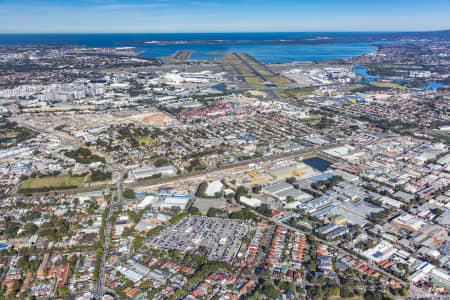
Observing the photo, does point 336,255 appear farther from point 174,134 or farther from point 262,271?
point 174,134

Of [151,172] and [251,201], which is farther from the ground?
[151,172]

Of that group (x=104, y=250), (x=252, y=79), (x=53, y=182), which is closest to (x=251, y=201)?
(x=104, y=250)

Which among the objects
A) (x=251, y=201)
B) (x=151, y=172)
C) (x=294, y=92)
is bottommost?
(x=251, y=201)

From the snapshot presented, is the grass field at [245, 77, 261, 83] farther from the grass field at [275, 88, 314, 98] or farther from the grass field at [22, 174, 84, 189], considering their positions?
the grass field at [22, 174, 84, 189]

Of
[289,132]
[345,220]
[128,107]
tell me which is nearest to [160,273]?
[345,220]

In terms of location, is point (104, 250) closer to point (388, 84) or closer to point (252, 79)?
point (252, 79)

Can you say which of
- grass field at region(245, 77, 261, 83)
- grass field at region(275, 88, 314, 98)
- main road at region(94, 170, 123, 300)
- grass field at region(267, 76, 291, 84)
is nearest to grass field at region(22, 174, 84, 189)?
main road at region(94, 170, 123, 300)

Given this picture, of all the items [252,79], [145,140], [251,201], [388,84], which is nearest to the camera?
[251,201]
